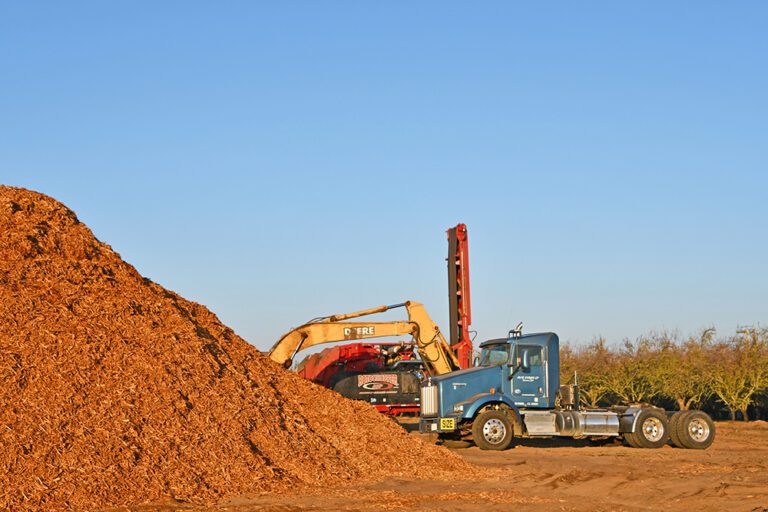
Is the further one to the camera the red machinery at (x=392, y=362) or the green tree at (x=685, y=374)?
the green tree at (x=685, y=374)

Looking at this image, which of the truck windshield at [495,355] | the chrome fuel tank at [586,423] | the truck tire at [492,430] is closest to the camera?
the truck tire at [492,430]

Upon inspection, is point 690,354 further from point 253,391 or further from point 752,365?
point 253,391

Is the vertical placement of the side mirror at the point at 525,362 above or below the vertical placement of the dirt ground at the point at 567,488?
above

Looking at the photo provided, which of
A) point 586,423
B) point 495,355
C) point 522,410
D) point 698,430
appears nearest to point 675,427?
point 698,430

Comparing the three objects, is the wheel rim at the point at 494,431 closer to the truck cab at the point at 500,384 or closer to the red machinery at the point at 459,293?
the truck cab at the point at 500,384

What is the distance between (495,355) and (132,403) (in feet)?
36.4

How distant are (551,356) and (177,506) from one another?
12460 millimetres

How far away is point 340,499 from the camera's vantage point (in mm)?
12758

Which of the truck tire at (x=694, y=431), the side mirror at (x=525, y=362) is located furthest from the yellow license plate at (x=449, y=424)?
the truck tire at (x=694, y=431)

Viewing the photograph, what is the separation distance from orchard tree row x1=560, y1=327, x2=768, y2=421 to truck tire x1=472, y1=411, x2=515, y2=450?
21.6 meters

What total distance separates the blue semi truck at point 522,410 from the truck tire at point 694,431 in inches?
1.0

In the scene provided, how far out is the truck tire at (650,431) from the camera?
22.5 meters

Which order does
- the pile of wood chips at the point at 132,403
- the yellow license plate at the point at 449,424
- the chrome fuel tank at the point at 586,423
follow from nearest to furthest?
the pile of wood chips at the point at 132,403 → the yellow license plate at the point at 449,424 → the chrome fuel tank at the point at 586,423

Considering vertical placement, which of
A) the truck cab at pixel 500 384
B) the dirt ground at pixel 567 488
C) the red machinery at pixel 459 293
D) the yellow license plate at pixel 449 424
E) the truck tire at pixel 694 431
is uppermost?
the red machinery at pixel 459 293
